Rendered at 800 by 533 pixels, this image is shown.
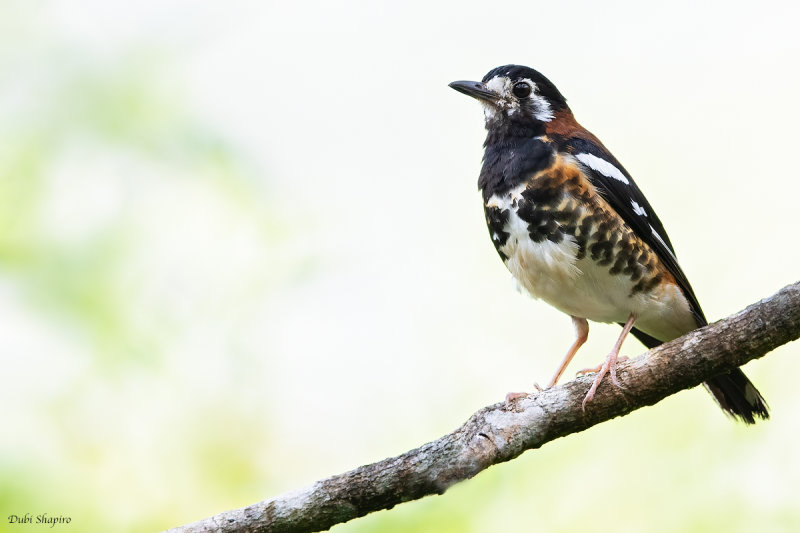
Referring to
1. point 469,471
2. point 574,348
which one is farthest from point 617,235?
point 469,471

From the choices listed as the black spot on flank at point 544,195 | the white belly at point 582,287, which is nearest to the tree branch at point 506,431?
the white belly at point 582,287

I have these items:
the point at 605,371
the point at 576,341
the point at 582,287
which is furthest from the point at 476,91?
the point at 605,371

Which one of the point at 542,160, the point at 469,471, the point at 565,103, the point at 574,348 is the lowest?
the point at 469,471

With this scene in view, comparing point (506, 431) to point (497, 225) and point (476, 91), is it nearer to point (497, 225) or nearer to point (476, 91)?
point (497, 225)

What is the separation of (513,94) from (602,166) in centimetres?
93

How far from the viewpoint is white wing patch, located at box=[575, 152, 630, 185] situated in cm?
508

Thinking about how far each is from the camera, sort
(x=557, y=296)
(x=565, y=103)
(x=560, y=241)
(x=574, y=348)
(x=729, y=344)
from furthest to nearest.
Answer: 1. (x=565, y=103)
2. (x=574, y=348)
3. (x=557, y=296)
4. (x=560, y=241)
5. (x=729, y=344)

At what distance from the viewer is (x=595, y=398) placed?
13.1 feet

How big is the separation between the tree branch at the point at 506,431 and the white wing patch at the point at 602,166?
1488mm

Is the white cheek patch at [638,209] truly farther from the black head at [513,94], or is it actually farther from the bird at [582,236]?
the black head at [513,94]

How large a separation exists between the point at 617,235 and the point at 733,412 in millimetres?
1489

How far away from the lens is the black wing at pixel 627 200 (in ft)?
16.6

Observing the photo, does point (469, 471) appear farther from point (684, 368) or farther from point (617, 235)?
point (617, 235)

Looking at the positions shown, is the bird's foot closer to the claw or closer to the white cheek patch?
the claw
